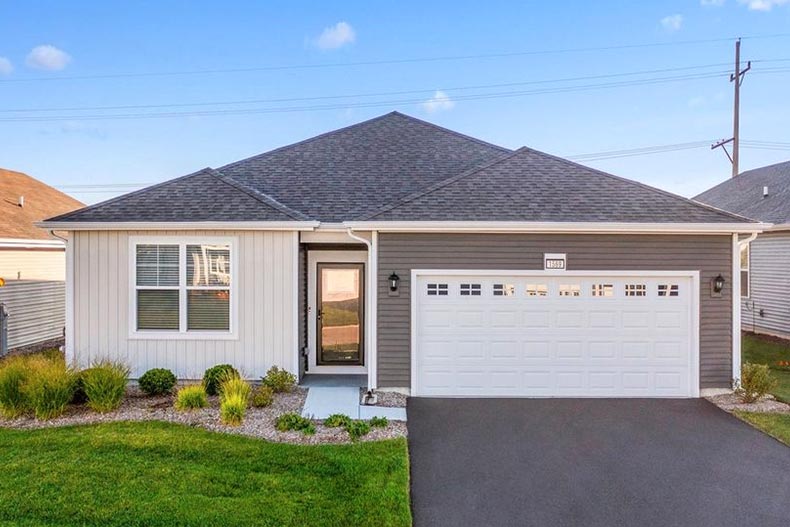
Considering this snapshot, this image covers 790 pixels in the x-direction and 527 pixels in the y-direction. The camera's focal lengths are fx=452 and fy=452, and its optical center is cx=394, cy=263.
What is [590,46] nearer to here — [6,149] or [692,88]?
[692,88]

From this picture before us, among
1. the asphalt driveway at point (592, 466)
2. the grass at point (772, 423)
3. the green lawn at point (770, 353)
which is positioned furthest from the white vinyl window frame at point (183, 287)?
the green lawn at point (770, 353)

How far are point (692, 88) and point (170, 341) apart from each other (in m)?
21.6

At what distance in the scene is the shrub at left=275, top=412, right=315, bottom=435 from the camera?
5860 millimetres

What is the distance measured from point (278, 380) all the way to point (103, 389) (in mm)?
2491

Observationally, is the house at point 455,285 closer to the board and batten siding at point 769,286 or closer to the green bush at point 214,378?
the green bush at point 214,378

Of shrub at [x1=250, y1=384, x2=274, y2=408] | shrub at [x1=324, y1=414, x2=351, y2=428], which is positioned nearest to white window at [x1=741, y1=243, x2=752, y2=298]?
shrub at [x1=324, y1=414, x2=351, y2=428]

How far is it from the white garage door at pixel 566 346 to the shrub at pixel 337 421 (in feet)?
5.87

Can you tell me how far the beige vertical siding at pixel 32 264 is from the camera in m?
11.0

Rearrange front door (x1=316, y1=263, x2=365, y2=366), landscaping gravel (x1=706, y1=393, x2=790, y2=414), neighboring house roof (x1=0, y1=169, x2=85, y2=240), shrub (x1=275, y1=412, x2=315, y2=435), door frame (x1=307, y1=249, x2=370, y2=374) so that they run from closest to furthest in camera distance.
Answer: shrub (x1=275, y1=412, x2=315, y2=435)
landscaping gravel (x1=706, y1=393, x2=790, y2=414)
door frame (x1=307, y1=249, x2=370, y2=374)
front door (x1=316, y1=263, x2=365, y2=366)
neighboring house roof (x1=0, y1=169, x2=85, y2=240)

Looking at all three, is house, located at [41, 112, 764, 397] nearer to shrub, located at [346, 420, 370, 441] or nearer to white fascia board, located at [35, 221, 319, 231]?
white fascia board, located at [35, 221, 319, 231]

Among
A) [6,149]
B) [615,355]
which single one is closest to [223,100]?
[6,149]

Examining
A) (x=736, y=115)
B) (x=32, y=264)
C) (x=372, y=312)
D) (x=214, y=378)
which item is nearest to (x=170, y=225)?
(x=214, y=378)

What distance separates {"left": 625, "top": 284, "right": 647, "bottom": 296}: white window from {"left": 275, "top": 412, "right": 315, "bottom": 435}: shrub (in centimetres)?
559

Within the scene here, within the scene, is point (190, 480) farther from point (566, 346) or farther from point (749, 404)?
point (749, 404)
